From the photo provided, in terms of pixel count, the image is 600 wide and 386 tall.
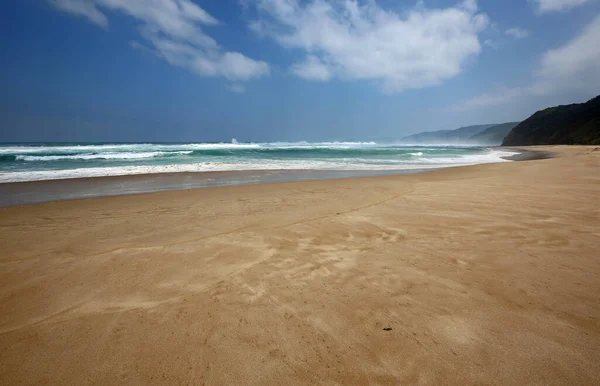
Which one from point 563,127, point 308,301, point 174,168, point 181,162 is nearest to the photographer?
point 308,301

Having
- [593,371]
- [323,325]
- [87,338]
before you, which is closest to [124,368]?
[87,338]

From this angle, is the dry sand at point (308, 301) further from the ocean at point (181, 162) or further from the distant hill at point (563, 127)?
the distant hill at point (563, 127)

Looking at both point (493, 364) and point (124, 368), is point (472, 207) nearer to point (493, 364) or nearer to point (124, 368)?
point (493, 364)

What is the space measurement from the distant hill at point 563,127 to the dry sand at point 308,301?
6159cm

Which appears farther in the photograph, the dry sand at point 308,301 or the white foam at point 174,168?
the white foam at point 174,168

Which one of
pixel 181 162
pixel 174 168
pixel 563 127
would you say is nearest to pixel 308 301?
pixel 174 168

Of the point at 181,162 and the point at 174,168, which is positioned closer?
the point at 174,168

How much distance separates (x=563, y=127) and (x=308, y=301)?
84.1 metres

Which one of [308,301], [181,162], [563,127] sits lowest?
[308,301]

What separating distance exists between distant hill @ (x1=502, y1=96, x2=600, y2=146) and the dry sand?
61.6 meters

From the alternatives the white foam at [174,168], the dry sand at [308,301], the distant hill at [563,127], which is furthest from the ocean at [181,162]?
the distant hill at [563,127]

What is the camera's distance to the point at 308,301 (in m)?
2.57

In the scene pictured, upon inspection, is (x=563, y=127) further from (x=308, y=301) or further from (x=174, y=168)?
(x=308, y=301)

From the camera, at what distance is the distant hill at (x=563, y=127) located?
162 ft
